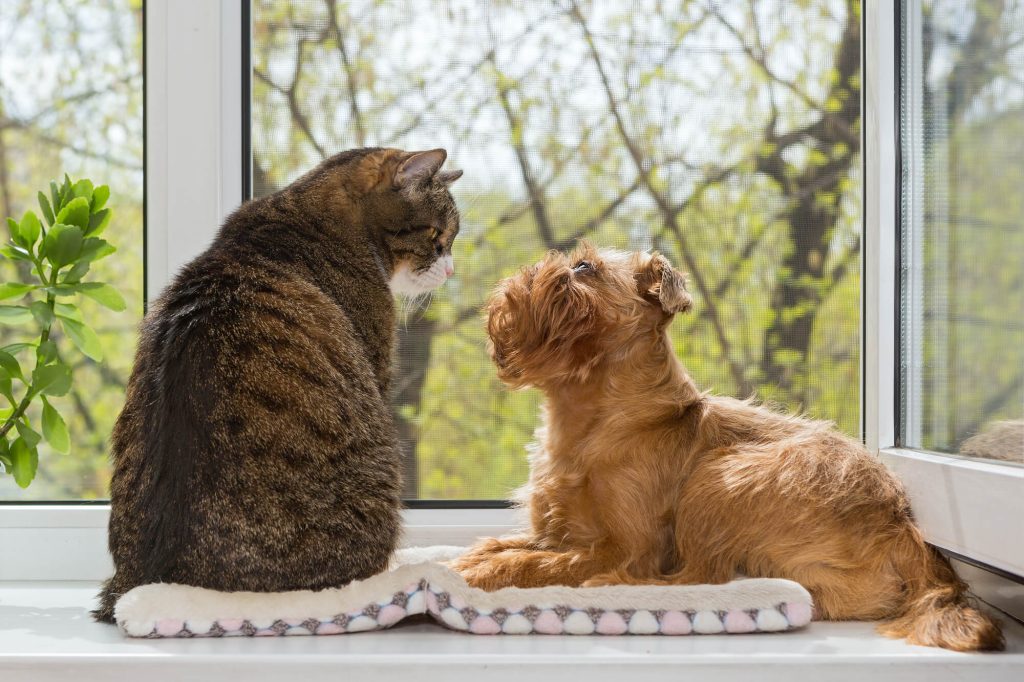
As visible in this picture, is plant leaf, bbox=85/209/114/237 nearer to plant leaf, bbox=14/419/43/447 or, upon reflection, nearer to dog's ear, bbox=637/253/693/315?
plant leaf, bbox=14/419/43/447

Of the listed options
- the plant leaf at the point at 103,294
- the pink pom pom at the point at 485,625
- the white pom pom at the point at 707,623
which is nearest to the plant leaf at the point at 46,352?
the plant leaf at the point at 103,294

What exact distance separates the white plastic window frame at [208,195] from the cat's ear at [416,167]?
1.56 feet

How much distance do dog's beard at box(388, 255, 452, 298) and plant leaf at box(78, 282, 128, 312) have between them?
1.55 feet

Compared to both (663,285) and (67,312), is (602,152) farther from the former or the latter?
(67,312)

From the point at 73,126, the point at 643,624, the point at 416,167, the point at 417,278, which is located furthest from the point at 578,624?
the point at 73,126

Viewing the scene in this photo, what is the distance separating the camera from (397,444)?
4.50ft

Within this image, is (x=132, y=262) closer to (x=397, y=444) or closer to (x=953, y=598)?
(x=397, y=444)

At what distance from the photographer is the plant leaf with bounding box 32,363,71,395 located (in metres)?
1.47

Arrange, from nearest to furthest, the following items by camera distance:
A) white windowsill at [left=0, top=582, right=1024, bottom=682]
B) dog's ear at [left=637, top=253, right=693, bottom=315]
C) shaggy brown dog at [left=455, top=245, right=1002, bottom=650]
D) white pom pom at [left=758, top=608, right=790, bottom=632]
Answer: white windowsill at [left=0, top=582, right=1024, bottom=682]
white pom pom at [left=758, top=608, right=790, bottom=632]
shaggy brown dog at [left=455, top=245, right=1002, bottom=650]
dog's ear at [left=637, top=253, right=693, bottom=315]

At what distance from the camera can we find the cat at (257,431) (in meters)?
1.19

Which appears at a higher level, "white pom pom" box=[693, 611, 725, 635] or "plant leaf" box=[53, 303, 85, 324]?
"plant leaf" box=[53, 303, 85, 324]

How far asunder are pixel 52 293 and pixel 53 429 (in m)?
0.24

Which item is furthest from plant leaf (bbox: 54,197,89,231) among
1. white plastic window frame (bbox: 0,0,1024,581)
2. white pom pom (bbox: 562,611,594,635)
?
white pom pom (bbox: 562,611,594,635)

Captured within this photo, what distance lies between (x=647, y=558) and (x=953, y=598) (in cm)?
44
